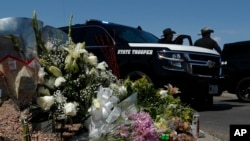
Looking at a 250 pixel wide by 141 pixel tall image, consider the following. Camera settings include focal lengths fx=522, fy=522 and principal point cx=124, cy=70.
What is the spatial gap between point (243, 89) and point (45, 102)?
11.8 m

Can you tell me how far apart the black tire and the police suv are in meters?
3.26

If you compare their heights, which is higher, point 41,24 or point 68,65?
point 41,24

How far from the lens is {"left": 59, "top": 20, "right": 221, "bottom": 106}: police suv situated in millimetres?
10188

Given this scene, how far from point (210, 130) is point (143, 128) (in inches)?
213

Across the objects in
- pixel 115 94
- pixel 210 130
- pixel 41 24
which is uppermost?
pixel 41 24

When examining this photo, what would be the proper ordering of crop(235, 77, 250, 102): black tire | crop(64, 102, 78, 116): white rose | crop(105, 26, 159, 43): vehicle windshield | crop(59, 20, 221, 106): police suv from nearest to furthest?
crop(64, 102, 78, 116): white rose → crop(59, 20, 221, 106): police suv → crop(105, 26, 159, 43): vehicle windshield → crop(235, 77, 250, 102): black tire

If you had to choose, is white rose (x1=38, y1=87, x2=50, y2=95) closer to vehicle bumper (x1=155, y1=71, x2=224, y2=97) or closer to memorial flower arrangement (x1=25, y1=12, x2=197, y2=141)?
memorial flower arrangement (x1=25, y1=12, x2=197, y2=141)

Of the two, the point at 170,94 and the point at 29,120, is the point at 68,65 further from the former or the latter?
the point at 170,94

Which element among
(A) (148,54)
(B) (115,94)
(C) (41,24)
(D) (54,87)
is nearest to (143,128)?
(B) (115,94)

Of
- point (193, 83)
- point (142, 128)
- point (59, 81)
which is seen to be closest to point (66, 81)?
point (59, 81)

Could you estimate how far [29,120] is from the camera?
3.26 metres

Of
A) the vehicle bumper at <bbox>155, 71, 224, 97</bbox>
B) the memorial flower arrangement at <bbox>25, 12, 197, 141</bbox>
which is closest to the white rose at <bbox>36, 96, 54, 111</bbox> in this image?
the memorial flower arrangement at <bbox>25, 12, 197, 141</bbox>

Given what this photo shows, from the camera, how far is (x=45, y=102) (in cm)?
315

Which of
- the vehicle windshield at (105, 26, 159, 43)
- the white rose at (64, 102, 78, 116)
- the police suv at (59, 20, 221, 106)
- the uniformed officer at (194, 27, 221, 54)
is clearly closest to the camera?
the white rose at (64, 102, 78, 116)
